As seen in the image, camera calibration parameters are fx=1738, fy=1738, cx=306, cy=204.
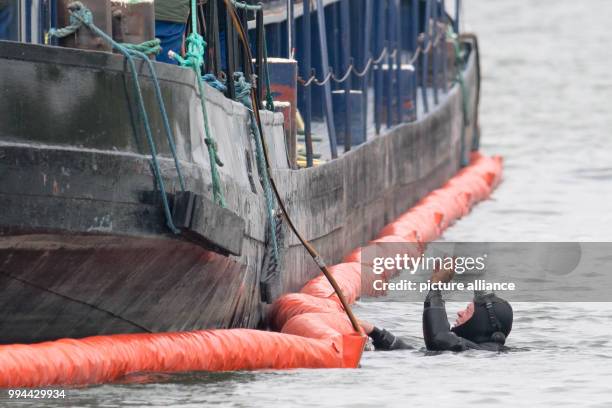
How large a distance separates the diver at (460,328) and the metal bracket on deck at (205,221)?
7.59 ft

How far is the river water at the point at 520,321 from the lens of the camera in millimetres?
11578

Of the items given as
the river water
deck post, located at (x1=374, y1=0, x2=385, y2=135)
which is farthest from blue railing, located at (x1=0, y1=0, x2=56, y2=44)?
deck post, located at (x1=374, y1=0, x2=385, y2=135)

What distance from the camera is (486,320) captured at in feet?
45.5

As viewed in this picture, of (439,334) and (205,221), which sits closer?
(205,221)

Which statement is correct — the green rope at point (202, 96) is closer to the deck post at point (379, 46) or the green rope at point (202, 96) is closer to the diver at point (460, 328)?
the diver at point (460, 328)

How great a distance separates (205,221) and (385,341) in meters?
3.08

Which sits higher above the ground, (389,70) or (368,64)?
(368,64)

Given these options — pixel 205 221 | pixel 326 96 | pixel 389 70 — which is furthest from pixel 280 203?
pixel 389 70

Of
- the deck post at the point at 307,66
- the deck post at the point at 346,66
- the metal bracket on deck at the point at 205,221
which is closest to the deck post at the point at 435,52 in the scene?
the deck post at the point at 346,66

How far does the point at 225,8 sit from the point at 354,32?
1217cm

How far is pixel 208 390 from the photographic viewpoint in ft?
38.1

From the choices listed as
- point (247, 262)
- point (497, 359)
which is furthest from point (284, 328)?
point (497, 359)

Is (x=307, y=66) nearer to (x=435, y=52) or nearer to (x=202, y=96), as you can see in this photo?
(x=202, y=96)

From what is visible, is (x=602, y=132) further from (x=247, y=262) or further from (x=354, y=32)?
(x=247, y=262)
